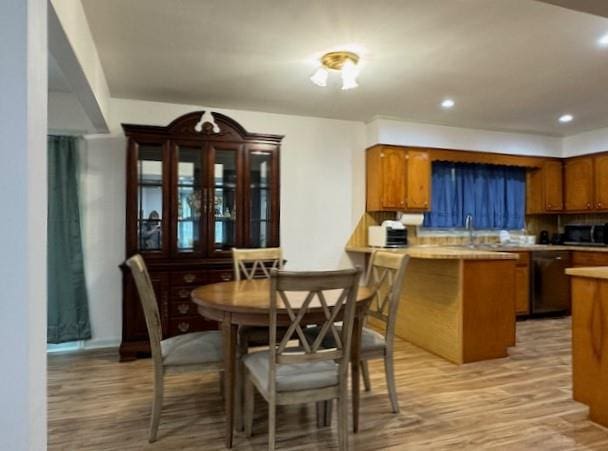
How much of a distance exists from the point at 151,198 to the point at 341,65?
203 cm

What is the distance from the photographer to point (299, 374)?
1.94m

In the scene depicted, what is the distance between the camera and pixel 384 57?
2.96 meters

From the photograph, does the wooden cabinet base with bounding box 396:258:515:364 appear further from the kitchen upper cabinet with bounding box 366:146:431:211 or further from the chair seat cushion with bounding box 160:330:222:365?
the chair seat cushion with bounding box 160:330:222:365

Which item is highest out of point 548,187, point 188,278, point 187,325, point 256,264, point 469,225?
point 548,187

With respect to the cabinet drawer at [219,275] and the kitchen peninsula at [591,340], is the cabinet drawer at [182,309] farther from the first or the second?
the kitchen peninsula at [591,340]

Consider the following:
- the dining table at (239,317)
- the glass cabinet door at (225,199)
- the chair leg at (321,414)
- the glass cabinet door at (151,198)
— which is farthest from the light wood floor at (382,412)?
the glass cabinet door at (225,199)

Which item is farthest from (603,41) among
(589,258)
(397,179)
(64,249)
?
(64,249)

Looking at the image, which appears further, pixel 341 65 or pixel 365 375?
pixel 341 65

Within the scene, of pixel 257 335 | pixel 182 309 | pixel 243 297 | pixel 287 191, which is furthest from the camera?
pixel 287 191

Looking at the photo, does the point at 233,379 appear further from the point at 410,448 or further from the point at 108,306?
the point at 108,306

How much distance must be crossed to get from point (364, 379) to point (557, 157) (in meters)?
4.56

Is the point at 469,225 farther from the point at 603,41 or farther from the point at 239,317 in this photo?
the point at 239,317

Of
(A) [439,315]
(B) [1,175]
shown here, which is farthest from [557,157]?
(B) [1,175]

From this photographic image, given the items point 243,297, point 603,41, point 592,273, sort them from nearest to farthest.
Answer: point 243,297
point 592,273
point 603,41
